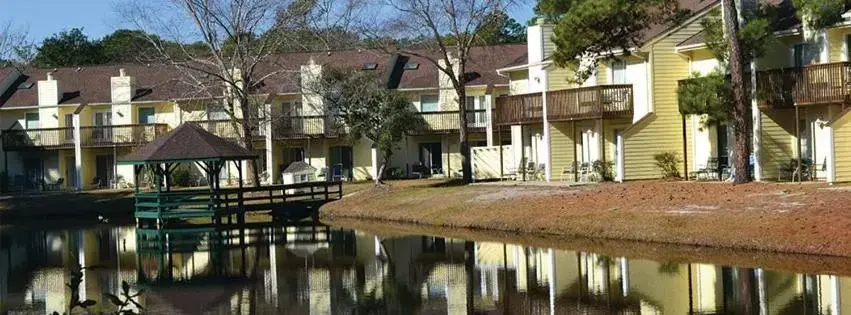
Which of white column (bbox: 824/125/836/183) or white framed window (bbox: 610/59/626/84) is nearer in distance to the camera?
white column (bbox: 824/125/836/183)

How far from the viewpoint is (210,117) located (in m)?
74.8

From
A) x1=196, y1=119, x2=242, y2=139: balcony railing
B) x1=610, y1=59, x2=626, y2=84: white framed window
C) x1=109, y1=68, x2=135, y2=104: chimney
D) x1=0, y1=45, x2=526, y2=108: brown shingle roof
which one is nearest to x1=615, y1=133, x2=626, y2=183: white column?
x1=610, y1=59, x2=626, y2=84: white framed window

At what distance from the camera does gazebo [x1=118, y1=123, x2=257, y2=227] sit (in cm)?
5209

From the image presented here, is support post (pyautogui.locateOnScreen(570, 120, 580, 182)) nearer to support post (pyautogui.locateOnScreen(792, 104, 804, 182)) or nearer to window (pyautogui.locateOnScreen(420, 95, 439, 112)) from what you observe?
support post (pyautogui.locateOnScreen(792, 104, 804, 182))

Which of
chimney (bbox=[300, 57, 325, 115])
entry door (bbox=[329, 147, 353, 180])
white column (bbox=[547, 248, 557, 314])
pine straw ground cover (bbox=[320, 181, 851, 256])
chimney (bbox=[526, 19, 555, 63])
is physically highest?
chimney (bbox=[526, 19, 555, 63])

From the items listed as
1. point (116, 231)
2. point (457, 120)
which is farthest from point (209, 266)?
point (457, 120)

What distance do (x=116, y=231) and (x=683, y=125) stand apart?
21551 mm

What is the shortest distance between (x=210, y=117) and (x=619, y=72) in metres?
29.3

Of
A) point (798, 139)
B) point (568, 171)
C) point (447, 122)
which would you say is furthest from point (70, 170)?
point (798, 139)

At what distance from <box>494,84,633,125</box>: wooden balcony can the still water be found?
38.3 feet

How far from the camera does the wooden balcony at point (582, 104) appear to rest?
166 feet

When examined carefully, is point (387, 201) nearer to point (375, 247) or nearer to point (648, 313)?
point (375, 247)

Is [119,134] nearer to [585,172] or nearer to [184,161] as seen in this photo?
[184,161]

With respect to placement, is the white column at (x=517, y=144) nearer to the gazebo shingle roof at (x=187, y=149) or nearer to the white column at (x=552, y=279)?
the gazebo shingle roof at (x=187, y=149)
